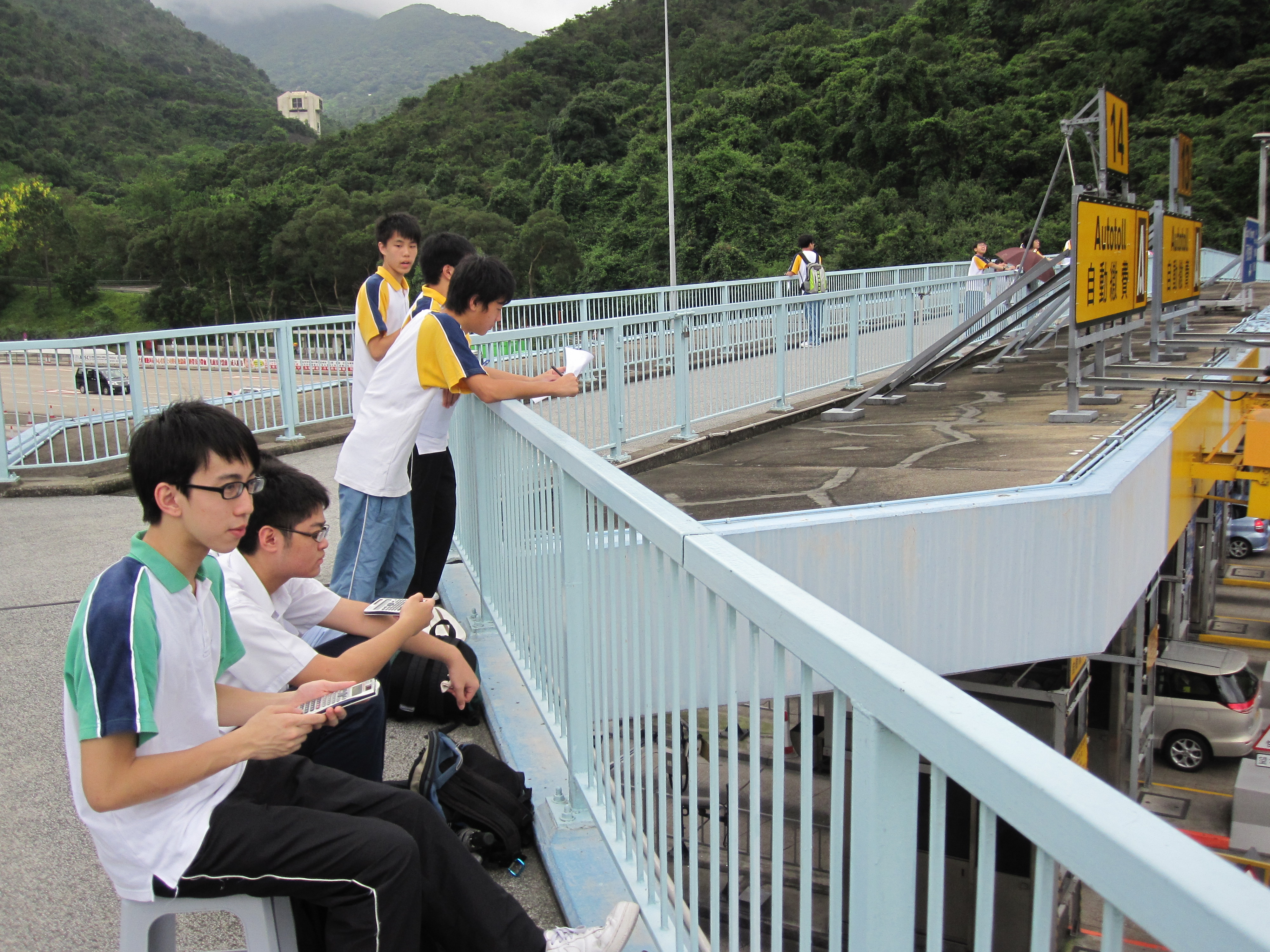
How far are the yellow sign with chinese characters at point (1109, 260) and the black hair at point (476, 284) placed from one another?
6.20 meters

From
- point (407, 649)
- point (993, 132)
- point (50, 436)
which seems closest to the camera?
point (407, 649)

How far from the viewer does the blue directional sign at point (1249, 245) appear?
23.0 meters

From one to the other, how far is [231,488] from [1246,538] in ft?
102

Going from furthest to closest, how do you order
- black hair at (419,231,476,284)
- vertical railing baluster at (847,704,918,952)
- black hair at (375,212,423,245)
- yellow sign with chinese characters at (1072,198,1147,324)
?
Result: yellow sign with chinese characters at (1072,198,1147,324) → black hair at (375,212,423,245) → black hair at (419,231,476,284) → vertical railing baluster at (847,704,918,952)

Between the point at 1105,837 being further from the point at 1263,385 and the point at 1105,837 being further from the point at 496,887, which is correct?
the point at 1263,385

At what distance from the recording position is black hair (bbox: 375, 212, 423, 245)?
594 centimetres

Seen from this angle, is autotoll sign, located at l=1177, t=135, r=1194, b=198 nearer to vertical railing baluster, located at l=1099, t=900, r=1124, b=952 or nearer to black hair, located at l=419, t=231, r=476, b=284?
black hair, located at l=419, t=231, r=476, b=284

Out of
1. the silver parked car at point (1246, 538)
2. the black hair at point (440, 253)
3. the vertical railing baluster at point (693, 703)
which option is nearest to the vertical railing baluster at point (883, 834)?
the vertical railing baluster at point (693, 703)

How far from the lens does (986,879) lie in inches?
43.8

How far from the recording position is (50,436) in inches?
370

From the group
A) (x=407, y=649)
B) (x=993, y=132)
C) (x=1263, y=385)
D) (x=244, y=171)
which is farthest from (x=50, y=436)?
(x=244, y=171)

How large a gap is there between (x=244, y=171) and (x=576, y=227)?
46.7 metres

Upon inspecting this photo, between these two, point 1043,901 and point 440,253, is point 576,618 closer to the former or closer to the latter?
point 1043,901

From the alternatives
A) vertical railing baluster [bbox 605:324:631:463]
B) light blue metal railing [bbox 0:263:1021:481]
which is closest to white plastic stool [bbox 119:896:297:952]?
light blue metal railing [bbox 0:263:1021:481]
